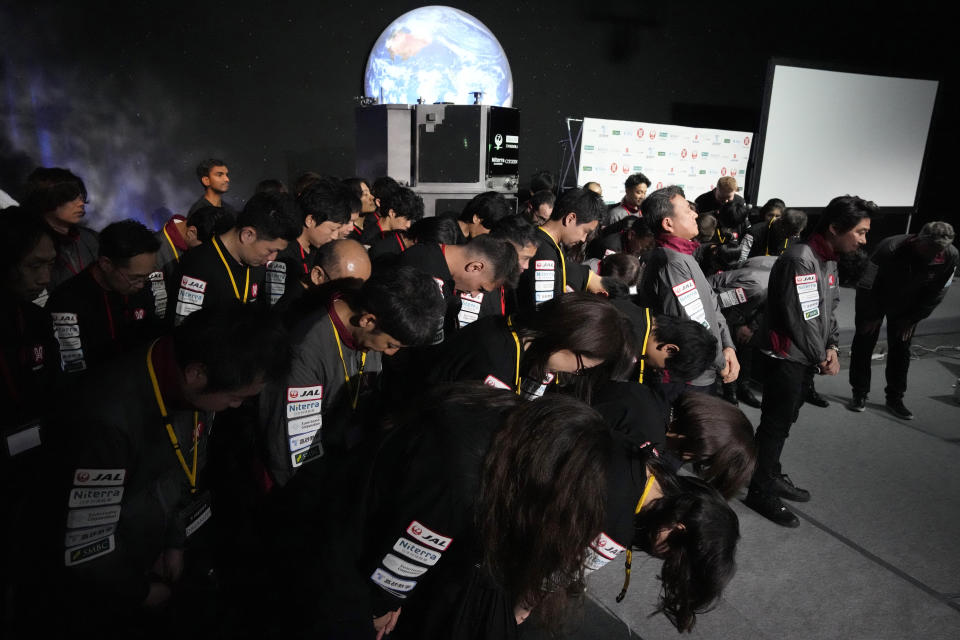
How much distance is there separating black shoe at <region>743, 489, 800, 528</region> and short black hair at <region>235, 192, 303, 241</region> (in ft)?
8.42

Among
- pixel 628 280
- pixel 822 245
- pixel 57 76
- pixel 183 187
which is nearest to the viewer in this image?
pixel 822 245

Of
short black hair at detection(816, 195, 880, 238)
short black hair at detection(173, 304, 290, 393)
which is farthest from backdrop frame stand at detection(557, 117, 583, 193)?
short black hair at detection(173, 304, 290, 393)

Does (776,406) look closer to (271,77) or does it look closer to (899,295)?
(899,295)

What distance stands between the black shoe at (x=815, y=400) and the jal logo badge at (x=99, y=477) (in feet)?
14.7

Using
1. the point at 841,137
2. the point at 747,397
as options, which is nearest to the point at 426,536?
the point at 747,397

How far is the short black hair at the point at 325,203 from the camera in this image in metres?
2.96

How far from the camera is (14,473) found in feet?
5.14

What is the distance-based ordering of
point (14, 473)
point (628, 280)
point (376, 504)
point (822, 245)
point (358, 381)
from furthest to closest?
point (628, 280) < point (822, 245) < point (358, 381) < point (14, 473) < point (376, 504)

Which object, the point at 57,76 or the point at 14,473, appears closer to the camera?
the point at 14,473

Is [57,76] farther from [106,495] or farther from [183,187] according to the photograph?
[106,495]

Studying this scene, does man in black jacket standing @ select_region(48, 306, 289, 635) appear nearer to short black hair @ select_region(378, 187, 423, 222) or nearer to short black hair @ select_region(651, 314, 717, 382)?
short black hair @ select_region(651, 314, 717, 382)

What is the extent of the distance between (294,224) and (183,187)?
360 cm

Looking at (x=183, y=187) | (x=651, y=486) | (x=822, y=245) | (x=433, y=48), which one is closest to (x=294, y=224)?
(x=651, y=486)

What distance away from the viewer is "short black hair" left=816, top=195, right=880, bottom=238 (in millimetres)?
2734
